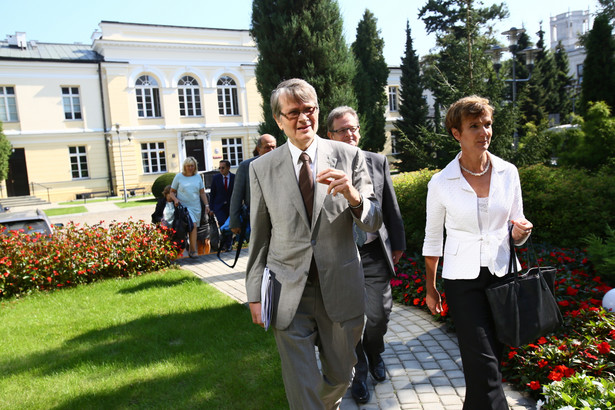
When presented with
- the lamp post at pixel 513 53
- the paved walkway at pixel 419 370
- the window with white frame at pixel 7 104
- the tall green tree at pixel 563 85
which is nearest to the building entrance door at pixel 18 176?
the window with white frame at pixel 7 104

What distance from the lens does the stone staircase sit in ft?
94.0

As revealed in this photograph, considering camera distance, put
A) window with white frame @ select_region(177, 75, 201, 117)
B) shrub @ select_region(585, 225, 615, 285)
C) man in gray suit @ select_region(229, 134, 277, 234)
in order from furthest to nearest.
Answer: window with white frame @ select_region(177, 75, 201, 117) → man in gray suit @ select_region(229, 134, 277, 234) → shrub @ select_region(585, 225, 615, 285)

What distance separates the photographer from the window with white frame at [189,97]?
34781 millimetres

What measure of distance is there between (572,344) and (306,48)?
676cm

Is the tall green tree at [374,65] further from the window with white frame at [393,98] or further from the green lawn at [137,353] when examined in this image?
the green lawn at [137,353]

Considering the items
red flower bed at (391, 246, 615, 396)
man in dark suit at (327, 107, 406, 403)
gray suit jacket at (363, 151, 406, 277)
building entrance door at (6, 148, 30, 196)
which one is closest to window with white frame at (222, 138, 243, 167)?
building entrance door at (6, 148, 30, 196)

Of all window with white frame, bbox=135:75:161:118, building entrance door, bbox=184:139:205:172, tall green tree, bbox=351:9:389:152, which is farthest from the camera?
building entrance door, bbox=184:139:205:172

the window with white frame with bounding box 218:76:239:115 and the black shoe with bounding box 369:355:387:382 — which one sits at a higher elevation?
the window with white frame with bounding box 218:76:239:115

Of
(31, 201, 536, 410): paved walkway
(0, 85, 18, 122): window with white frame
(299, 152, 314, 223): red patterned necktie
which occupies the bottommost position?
(31, 201, 536, 410): paved walkway

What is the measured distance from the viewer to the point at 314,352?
2783 millimetres

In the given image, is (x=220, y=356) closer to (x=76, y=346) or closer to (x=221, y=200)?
(x=76, y=346)

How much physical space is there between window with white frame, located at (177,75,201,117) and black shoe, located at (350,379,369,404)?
33799 millimetres

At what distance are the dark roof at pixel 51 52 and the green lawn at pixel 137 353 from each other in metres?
29.0

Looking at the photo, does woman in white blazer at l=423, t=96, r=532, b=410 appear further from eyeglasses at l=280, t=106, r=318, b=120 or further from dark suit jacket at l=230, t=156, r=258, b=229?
dark suit jacket at l=230, t=156, r=258, b=229
